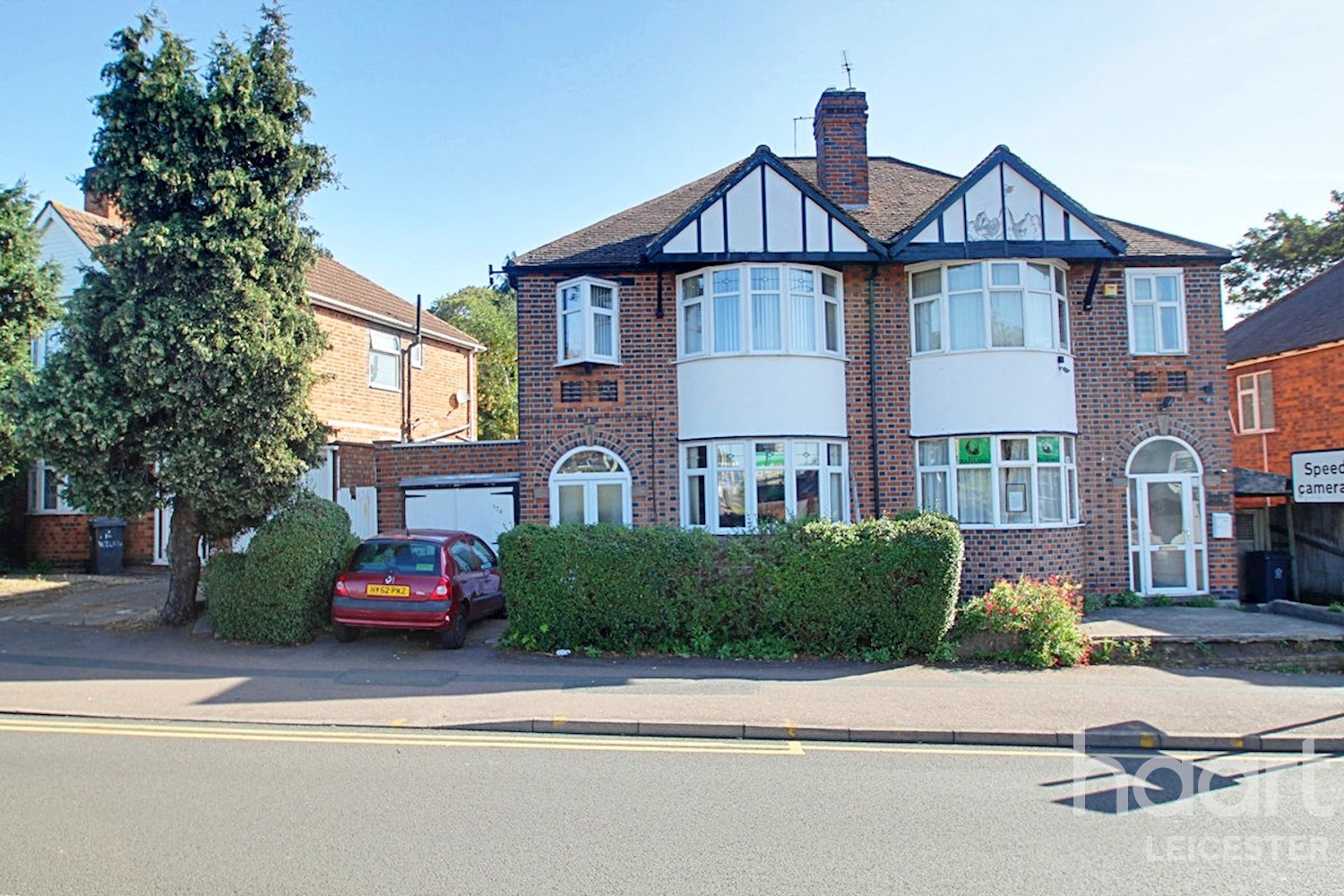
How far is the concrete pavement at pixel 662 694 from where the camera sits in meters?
7.93

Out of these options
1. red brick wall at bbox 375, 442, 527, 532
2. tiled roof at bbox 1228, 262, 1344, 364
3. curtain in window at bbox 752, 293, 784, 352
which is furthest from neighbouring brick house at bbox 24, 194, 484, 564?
tiled roof at bbox 1228, 262, 1344, 364

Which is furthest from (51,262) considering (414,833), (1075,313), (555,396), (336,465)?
(1075,313)

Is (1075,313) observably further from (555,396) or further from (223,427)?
(223,427)

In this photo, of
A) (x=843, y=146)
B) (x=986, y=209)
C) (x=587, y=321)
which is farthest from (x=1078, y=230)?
(x=587, y=321)

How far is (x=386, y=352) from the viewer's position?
21.8 m

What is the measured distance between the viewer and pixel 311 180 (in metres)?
12.9

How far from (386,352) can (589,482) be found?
30.2 feet

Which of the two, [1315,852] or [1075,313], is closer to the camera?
[1315,852]

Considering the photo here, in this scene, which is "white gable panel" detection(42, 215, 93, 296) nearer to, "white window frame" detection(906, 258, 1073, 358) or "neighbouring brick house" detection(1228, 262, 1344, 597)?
"white window frame" detection(906, 258, 1073, 358)

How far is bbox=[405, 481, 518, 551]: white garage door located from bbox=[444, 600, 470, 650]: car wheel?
13.2 feet

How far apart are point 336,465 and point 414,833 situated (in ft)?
39.1

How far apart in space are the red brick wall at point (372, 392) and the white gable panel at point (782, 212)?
8.89 metres

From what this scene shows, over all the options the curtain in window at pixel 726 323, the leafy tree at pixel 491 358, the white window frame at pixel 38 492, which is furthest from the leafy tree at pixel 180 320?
the leafy tree at pixel 491 358

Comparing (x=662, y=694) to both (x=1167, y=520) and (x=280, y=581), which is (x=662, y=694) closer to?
(x=280, y=581)
